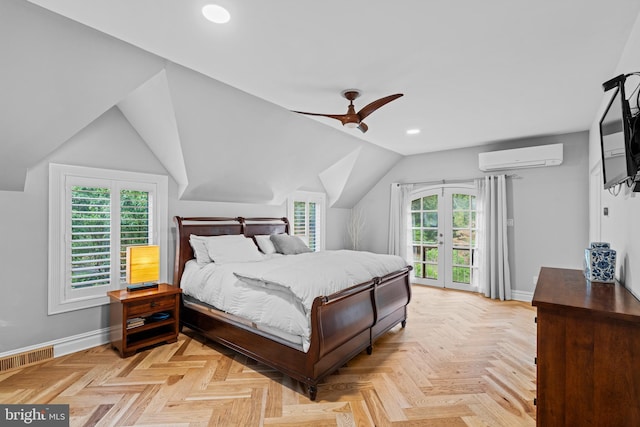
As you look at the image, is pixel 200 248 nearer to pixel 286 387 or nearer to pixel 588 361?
pixel 286 387

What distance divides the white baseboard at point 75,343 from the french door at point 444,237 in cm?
512

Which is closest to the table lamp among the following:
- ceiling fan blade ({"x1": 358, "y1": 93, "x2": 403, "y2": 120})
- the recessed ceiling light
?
the recessed ceiling light

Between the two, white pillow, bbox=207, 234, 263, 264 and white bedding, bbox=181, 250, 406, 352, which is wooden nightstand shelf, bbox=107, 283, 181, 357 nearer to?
white bedding, bbox=181, 250, 406, 352

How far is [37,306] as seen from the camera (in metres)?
2.83

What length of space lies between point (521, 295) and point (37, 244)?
248 inches

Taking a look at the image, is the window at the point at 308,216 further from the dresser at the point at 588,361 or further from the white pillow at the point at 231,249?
the dresser at the point at 588,361

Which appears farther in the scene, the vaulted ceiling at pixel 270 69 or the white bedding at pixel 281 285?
the white bedding at pixel 281 285

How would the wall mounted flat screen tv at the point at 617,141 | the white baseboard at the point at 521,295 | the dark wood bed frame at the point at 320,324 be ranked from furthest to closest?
the white baseboard at the point at 521,295, the dark wood bed frame at the point at 320,324, the wall mounted flat screen tv at the point at 617,141

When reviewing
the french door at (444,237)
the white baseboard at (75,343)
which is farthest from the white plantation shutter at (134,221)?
the french door at (444,237)

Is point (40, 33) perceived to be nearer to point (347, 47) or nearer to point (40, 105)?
point (40, 105)

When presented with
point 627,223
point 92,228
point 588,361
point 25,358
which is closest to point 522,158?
point 627,223

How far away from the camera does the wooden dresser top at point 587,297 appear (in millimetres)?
1427

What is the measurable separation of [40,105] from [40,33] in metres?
0.59

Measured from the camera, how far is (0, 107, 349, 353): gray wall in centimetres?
268
